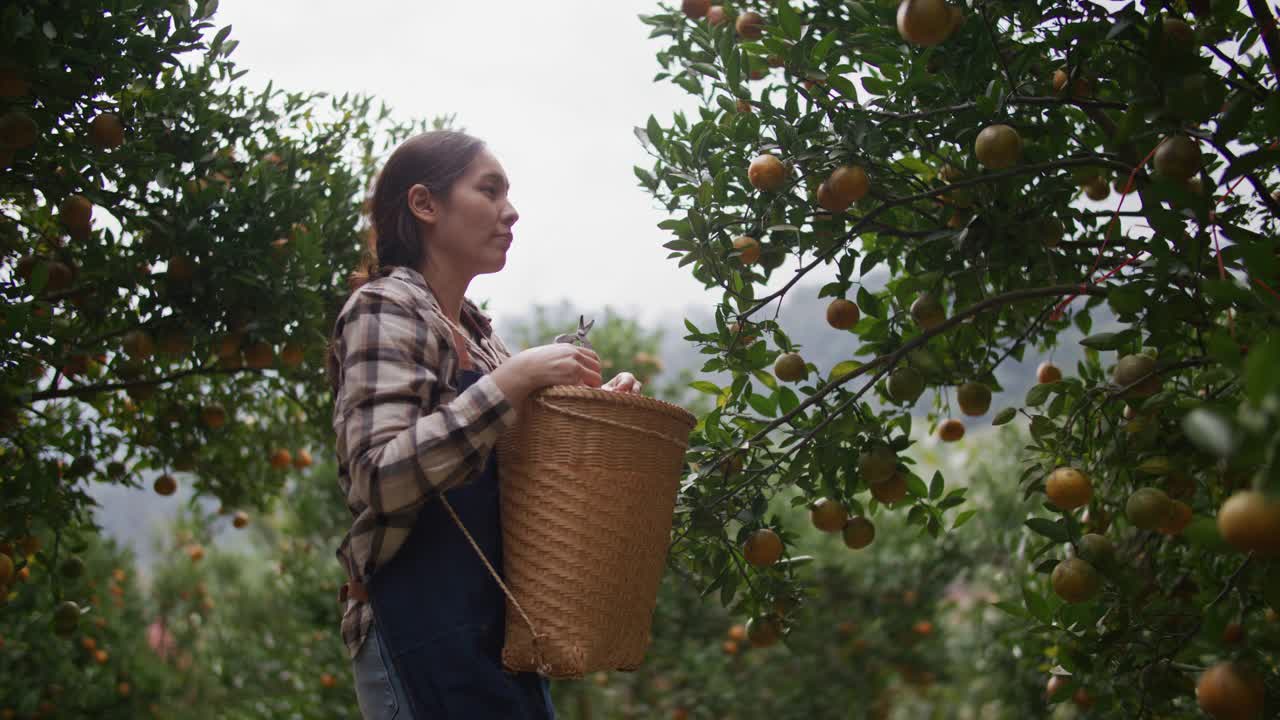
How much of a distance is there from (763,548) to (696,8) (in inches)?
44.9

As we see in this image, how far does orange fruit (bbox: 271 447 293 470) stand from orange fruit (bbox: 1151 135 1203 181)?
257 centimetres

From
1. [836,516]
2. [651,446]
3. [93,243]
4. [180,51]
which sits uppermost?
[180,51]

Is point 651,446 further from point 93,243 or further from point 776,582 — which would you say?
point 93,243

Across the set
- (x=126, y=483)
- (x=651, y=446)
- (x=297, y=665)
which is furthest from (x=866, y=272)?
(x=297, y=665)

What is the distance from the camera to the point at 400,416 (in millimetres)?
1199

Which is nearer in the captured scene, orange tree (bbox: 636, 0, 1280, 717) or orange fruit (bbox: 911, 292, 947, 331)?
orange tree (bbox: 636, 0, 1280, 717)

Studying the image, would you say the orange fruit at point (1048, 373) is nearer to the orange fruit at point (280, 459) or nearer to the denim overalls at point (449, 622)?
the denim overalls at point (449, 622)

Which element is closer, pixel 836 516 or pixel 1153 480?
pixel 1153 480

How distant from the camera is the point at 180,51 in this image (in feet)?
6.38

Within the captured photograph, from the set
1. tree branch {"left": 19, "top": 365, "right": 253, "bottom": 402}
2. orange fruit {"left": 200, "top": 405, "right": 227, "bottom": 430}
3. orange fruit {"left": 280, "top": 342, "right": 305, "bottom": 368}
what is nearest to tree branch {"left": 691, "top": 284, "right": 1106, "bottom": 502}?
orange fruit {"left": 280, "top": 342, "right": 305, "bottom": 368}

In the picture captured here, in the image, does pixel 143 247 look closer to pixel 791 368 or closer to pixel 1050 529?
pixel 791 368

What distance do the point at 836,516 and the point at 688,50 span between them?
1.00m

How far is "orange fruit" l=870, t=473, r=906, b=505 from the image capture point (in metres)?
1.83

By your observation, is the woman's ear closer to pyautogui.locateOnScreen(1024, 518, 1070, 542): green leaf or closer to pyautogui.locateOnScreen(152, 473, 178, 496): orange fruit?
pyautogui.locateOnScreen(1024, 518, 1070, 542): green leaf
